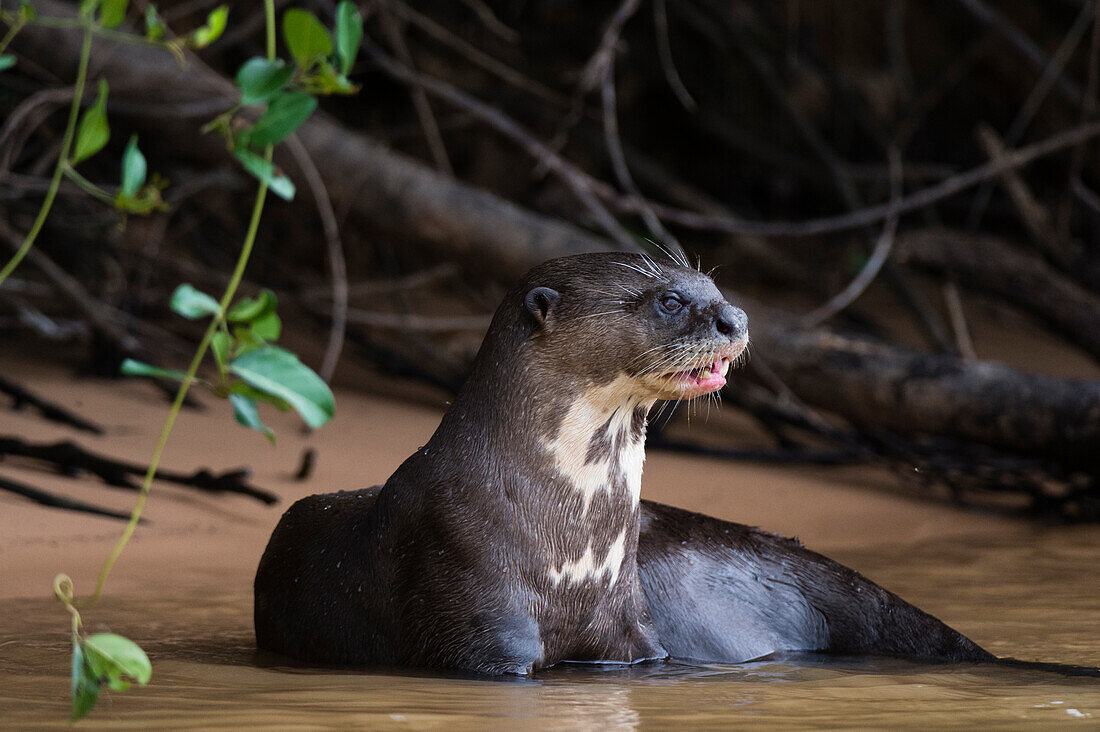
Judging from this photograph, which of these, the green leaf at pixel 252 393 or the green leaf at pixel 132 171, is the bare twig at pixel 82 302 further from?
the green leaf at pixel 252 393

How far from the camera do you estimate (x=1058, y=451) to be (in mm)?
4812

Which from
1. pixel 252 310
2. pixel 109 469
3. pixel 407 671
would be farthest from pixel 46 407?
pixel 252 310

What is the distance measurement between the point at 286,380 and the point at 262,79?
1.37 feet

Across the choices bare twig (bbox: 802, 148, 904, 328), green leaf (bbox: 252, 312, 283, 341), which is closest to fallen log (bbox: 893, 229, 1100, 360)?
bare twig (bbox: 802, 148, 904, 328)

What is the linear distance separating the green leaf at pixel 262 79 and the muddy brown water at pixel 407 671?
0.86m

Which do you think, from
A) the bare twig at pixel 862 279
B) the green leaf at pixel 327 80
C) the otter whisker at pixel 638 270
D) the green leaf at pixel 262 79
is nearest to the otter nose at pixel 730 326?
the otter whisker at pixel 638 270

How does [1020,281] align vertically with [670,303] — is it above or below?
above

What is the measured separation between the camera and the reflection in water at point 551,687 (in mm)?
2057

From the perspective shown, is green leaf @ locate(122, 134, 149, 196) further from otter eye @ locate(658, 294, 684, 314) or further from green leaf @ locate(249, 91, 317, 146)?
otter eye @ locate(658, 294, 684, 314)

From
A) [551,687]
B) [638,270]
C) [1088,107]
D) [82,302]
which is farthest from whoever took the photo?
[1088,107]

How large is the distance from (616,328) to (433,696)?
36.3 inches

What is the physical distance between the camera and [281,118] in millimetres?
1750

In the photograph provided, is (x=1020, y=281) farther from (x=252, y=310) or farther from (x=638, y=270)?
(x=252, y=310)

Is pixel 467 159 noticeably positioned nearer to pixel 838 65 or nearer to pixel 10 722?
pixel 838 65
